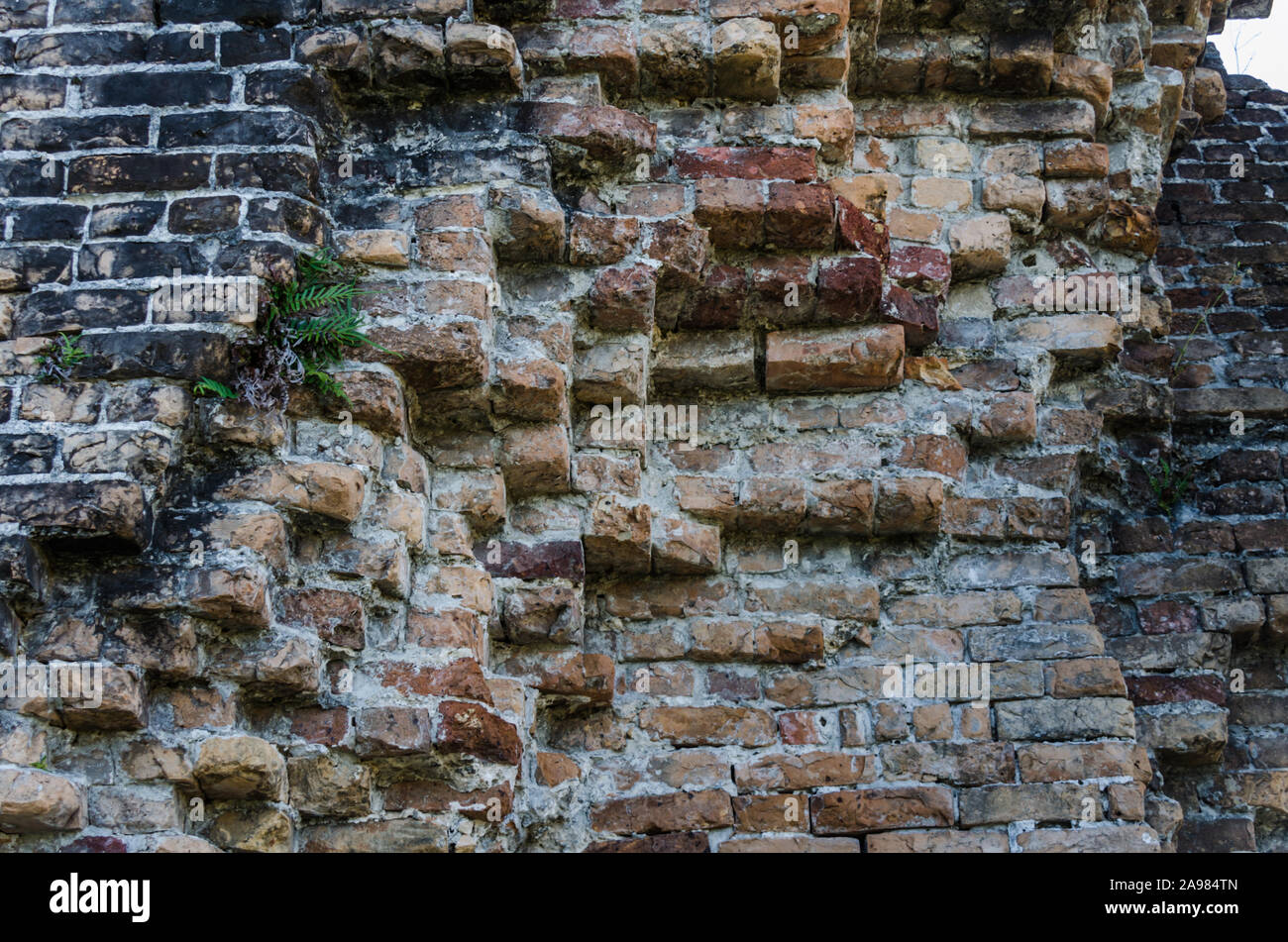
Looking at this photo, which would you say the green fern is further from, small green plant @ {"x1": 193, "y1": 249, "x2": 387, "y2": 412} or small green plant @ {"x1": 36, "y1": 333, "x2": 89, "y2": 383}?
small green plant @ {"x1": 36, "y1": 333, "x2": 89, "y2": 383}

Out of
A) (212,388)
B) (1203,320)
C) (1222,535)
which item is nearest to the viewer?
(212,388)

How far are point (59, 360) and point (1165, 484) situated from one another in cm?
276

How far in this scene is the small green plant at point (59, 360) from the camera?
237cm

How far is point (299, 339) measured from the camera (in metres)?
2.48

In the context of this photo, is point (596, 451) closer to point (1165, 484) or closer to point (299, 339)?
point (299, 339)

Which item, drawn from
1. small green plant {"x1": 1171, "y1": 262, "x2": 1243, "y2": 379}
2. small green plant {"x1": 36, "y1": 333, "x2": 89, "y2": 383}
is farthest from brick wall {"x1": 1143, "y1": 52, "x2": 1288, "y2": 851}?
small green plant {"x1": 36, "y1": 333, "x2": 89, "y2": 383}

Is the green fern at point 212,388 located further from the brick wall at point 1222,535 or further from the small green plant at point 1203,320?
the small green plant at point 1203,320

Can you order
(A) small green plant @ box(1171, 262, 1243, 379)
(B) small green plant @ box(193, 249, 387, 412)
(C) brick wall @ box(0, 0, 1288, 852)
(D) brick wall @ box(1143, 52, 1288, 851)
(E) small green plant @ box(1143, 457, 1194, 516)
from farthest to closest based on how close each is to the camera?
(A) small green plant @ box(1171, 262, 1243, 379) < (E) small green plant @ box(1143, 457, 1194, 516) < (D) brick wall @ box(1143, 52, 1288, 851) < (B) small green plant @ box(193, 249, 387, 412) < (C) brick wall @ box(0, 0, 1288, 852)

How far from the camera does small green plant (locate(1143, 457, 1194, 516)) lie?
3348mm

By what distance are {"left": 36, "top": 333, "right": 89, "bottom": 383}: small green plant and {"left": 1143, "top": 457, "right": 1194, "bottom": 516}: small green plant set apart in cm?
269

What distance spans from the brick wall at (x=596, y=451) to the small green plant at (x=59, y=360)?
3 centimetres

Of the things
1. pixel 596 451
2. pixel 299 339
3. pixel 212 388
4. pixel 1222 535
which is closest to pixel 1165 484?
pixel 1222 535

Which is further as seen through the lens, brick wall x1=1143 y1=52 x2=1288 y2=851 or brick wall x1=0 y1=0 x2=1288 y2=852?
brick wall x1=1143 y1=52 x2=1288 y2=851

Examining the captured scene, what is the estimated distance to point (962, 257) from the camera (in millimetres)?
3094
